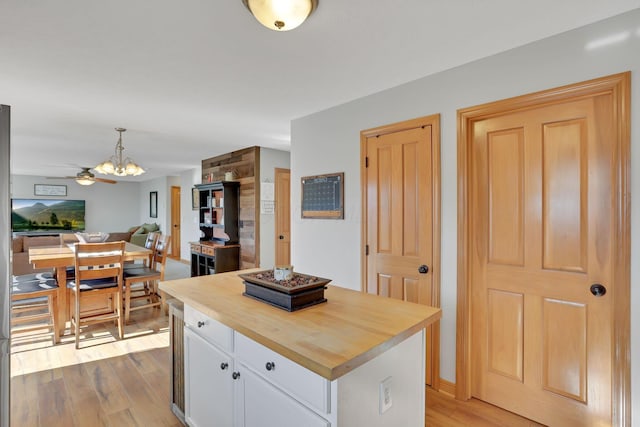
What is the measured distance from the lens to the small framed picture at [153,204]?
30.8 feet

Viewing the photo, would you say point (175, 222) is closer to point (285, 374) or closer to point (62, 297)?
point (62, 297)

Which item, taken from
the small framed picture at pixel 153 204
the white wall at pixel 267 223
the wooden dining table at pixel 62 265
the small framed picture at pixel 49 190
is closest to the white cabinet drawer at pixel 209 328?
the wooden dining table at pixel 62 265

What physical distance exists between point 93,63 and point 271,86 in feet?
4.01

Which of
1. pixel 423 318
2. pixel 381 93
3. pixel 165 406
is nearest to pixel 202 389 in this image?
pixel 165 406

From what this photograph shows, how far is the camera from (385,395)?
1.19 m

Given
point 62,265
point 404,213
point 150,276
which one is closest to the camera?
point 404,213

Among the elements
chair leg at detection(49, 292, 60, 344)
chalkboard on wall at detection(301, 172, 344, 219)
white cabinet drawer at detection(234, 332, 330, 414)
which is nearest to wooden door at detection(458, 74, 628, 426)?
chalkboard on wall at detection(301, 172, 344, 219)

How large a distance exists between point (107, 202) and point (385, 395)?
11.3 m

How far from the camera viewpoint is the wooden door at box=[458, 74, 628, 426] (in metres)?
1.73

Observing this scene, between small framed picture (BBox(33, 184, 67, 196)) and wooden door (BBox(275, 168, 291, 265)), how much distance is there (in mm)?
7942

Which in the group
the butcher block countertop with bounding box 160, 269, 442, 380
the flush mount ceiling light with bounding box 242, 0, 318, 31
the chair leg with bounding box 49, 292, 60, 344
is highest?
the flush mount ceiling light with bounding box 242, 0, 318, 31

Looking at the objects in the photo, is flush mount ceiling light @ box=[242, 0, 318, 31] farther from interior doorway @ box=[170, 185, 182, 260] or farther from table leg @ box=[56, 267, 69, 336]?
interior doorway @ box=[170, 185, 182, 260]

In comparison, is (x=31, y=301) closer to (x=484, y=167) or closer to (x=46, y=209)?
(x=484, y=167)

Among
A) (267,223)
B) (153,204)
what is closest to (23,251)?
(153,204)
